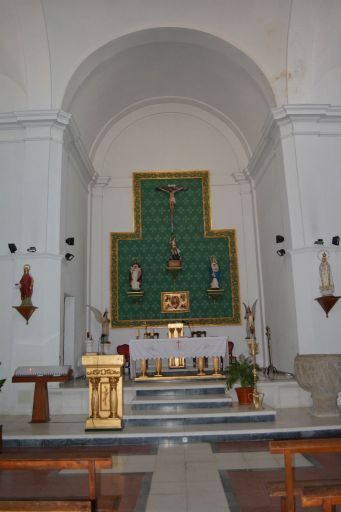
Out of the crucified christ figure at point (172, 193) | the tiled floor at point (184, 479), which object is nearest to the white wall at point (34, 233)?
the tiled floor at point (184, 479)

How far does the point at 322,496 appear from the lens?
8.81ft

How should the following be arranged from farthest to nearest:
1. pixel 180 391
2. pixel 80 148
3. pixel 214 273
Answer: pixel 214 273, pixel 80 148, pixel 180 391

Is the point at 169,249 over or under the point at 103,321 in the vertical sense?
over

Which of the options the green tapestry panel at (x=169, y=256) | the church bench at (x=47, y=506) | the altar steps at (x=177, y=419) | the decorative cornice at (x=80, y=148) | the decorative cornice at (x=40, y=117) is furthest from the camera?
the green tapestry panel at (x=169, y=256)

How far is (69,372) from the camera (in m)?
6.92

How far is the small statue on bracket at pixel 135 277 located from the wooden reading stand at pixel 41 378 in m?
4.67

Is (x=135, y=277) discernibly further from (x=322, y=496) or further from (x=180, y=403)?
(x=322, y=496)

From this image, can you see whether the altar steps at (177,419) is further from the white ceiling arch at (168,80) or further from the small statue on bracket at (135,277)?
the white ceiling arch at (168,80)

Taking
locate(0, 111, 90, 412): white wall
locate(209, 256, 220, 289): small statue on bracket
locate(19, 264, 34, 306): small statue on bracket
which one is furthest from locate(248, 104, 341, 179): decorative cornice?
locate(19, 264, 34, 306): small statue on bracket

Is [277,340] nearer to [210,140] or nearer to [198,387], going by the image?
[198,387]

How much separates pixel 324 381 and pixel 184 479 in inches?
125

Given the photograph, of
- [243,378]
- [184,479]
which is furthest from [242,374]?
[184,479]

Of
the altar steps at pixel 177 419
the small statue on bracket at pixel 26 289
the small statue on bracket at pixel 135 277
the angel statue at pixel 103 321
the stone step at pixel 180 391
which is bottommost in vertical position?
the altar steps at pixel 177 419

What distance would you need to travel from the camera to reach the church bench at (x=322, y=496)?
2684mm
